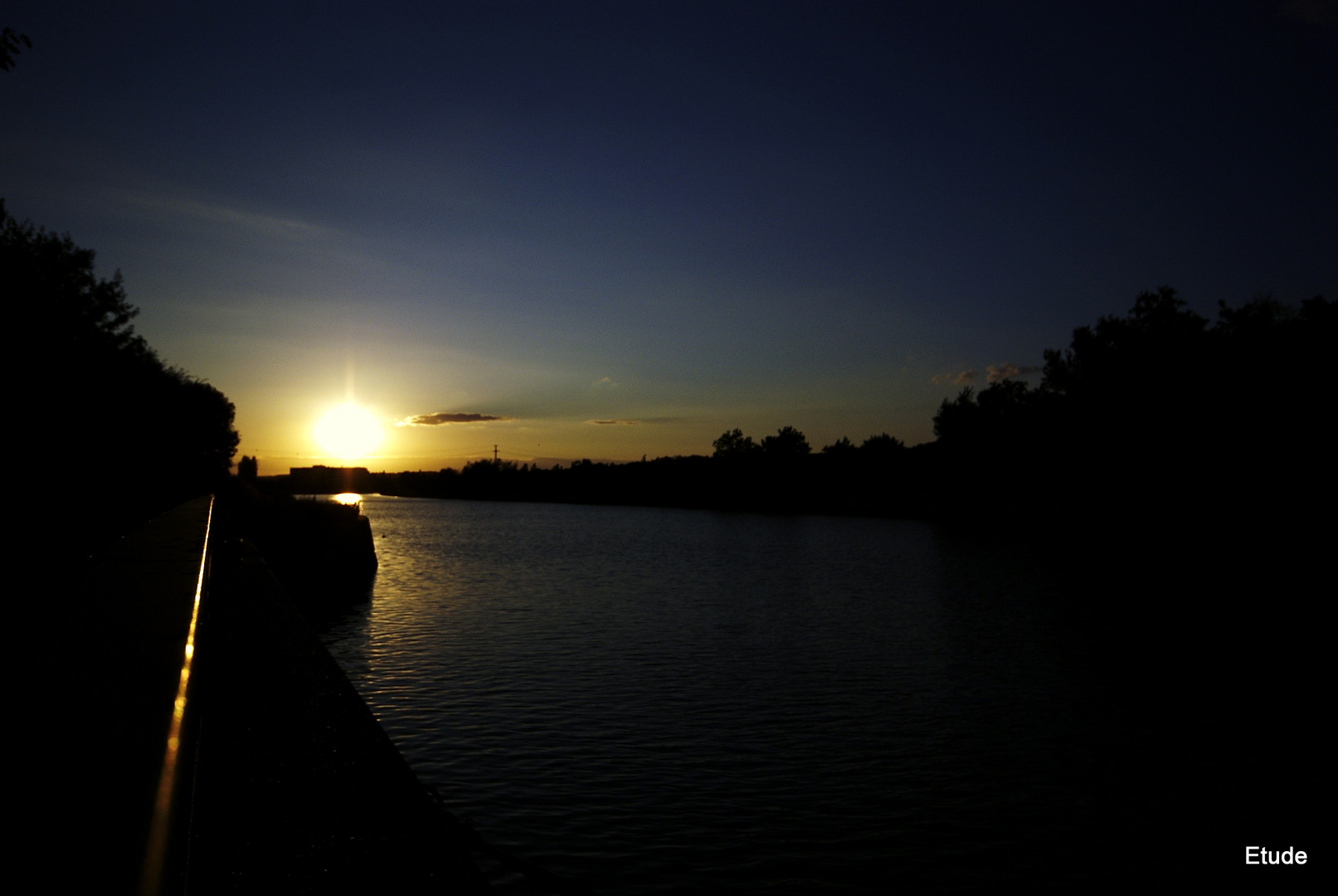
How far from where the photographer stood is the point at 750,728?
1486 cm

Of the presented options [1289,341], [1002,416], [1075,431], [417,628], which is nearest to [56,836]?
[417,628]

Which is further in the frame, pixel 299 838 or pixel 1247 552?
pixel 1247 552

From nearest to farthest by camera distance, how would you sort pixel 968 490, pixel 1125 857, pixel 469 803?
pixel 1125 857 → pixel 469 803 → pixel 968 490

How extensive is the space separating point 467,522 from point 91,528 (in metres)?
75.9

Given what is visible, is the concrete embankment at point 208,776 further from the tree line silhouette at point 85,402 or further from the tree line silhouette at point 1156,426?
the tree line silhouette at point 1156,426

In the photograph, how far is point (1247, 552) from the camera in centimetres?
5684

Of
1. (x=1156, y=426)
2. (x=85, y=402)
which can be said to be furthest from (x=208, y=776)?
(x=1156, y=426)

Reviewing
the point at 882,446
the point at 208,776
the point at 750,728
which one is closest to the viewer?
the point at 208,776

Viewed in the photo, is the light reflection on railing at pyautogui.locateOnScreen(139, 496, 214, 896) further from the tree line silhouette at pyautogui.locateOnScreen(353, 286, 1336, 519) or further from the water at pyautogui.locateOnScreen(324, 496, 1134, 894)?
the tree line silhouette at pyautogui.locateOnScreen(353, 286, 1336, 519)

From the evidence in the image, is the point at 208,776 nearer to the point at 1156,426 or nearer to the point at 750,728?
the point at 750,728

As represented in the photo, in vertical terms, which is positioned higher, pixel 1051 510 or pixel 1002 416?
pixel 1002 416

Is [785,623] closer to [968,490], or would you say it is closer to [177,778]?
[177,778]

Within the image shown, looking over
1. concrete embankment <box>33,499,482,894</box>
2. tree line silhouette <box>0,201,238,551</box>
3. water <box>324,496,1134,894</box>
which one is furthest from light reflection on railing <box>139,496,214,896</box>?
tree line silhouette <box>0,201,238,551</box>

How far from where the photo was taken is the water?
32.7ft
